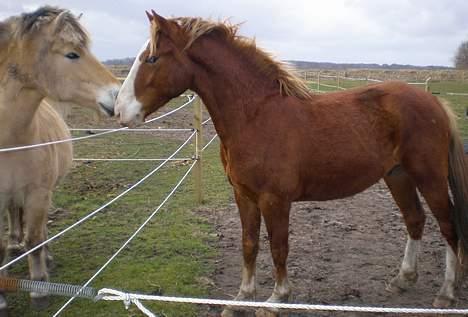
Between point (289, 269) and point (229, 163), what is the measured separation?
1454 mm

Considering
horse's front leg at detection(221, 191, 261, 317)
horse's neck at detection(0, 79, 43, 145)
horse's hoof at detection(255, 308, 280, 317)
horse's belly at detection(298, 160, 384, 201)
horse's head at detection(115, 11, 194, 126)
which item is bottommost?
horse's hoof at detection(255, 308, 280, 317)

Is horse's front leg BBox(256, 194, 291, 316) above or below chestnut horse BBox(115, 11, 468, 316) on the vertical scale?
below

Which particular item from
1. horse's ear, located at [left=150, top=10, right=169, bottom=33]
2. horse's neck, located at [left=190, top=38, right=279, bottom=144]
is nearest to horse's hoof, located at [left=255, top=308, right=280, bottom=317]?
horse's neck, located at [left=190, top=38, right=279, bottom=144]

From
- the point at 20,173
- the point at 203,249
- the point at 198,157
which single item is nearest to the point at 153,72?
the point at 20,173

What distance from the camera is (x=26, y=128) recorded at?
3.00 metres

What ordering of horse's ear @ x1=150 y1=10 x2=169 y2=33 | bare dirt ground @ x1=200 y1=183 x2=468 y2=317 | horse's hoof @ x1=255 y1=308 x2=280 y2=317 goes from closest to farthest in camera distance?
horse's ear @ x1=150 y1=10 x2=169 y2=33 → horse's hoof @ x1=255 y1=308 x2=280 y2=317 → bare dirt ground @ x1=200 y1=183 x2=468 y2=317

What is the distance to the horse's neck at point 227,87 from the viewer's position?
294 cm

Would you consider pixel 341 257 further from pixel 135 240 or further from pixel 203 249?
pixel 135 240

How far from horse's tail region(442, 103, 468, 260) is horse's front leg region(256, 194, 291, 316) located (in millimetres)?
1336

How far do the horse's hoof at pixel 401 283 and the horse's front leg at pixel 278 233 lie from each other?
97cm

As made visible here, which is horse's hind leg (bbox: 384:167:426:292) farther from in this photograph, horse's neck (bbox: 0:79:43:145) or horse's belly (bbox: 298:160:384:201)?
horse's neck (bbox: 0:79:43:145)

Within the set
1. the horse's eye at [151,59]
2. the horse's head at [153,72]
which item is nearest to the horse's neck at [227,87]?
the horse's head at [153,72]

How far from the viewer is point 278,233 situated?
3.00 meters

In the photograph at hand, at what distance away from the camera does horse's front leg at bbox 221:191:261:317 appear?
3.24 metres
